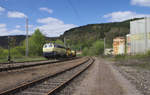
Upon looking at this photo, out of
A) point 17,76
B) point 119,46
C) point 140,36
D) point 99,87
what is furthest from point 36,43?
point 99,87

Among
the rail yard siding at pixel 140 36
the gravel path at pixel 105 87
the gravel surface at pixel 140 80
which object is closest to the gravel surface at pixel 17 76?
the gravel path at pixel 105 87

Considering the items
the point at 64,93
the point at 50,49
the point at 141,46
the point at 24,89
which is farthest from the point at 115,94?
the point at 141,46

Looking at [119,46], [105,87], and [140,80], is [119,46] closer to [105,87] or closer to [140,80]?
[140,80]

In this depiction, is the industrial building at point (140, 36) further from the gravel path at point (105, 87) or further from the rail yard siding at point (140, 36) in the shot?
the gravel path at point (105, 87)

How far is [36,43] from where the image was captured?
68125 mm

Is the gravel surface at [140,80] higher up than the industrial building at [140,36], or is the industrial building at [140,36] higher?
the industrial building at [140,36]

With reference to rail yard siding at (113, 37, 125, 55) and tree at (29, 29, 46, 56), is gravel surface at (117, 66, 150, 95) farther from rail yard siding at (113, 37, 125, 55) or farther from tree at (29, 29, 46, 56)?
tree at (29, 29, 46, 56)

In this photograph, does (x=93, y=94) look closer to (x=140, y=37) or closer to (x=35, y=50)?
(x=140, y=37)

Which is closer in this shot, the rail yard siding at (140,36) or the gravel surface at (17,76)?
the gravel surface at (17,76)

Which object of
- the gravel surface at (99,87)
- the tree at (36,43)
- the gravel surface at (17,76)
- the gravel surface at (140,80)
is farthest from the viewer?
the tree at (36,43)

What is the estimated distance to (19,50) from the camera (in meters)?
64.7

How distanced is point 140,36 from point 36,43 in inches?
1654

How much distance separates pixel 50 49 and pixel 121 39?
43.2m

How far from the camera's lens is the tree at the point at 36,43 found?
6438 cm
